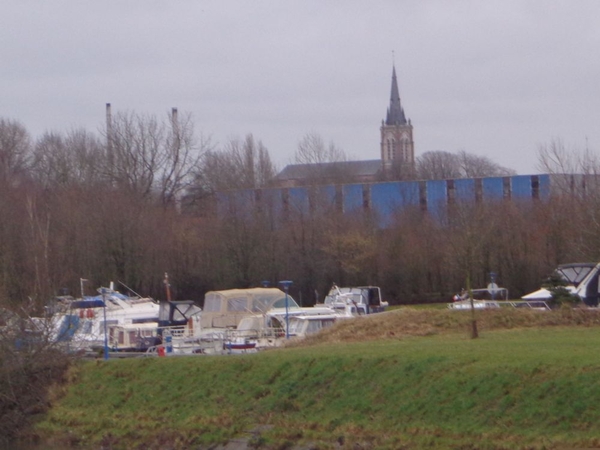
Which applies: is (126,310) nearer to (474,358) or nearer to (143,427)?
(143,427)

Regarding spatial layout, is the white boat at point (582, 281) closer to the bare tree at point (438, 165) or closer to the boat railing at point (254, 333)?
the boat railing at point (254, 333)

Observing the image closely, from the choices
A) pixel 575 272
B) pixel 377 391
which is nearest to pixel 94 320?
pixel 575 272

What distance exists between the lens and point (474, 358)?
68.1 ft

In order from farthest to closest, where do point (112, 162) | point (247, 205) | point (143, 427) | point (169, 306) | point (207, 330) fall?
1. point (112, 162)
2. point (247, 205)
3. point (169, 306)
4. point (207, 330)
5. point (143, 427)

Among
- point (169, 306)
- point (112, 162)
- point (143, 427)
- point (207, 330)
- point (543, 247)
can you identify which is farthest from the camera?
point (112, 162)

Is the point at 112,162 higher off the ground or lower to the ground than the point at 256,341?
higher

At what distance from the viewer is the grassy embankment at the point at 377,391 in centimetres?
1797

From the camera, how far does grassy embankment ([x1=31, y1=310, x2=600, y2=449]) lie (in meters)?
18.0

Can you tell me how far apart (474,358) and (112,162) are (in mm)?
59901

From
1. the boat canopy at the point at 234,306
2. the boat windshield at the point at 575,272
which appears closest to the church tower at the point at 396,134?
the boat windshield at the point at 575,272

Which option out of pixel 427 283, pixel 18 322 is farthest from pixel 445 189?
pixel 18 322

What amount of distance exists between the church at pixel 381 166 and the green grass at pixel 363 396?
5126cm

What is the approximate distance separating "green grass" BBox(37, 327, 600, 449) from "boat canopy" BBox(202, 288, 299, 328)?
9.40 meters

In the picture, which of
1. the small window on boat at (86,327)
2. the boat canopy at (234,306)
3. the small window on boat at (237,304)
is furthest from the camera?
the small window on boat at (237,304)
